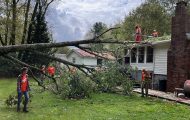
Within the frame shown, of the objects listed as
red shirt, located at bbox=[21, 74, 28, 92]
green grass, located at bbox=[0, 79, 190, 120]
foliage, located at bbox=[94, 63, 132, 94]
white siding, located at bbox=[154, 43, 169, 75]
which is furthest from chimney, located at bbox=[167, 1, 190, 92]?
foliage, located at bbox=[94, 63, 132, 94]

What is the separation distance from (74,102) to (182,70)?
983 cm

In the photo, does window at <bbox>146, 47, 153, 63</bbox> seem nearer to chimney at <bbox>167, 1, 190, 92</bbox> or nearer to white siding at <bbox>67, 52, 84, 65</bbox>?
chimney at <bbox>167, 1, 190, 92</bbox>

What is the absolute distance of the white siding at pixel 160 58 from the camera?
3381 centimetres


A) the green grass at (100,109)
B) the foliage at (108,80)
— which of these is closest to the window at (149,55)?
the green grass at (100,109)

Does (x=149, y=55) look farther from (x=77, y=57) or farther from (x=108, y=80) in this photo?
(x=77, y=57)

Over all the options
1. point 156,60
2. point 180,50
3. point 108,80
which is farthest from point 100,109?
point 156,60

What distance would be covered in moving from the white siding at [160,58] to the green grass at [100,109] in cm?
786

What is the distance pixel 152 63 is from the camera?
35.7m

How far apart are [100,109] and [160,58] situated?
570 inches

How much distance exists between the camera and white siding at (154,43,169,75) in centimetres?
3381

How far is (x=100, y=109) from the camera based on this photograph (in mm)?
21125

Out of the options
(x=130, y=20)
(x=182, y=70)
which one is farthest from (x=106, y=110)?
(x=130, y=20)

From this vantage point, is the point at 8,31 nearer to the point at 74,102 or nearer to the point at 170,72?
the point at 170,72

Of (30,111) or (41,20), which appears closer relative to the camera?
(30,111)
